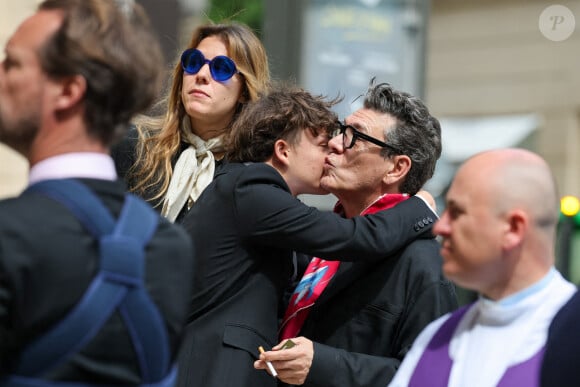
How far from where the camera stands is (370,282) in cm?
380

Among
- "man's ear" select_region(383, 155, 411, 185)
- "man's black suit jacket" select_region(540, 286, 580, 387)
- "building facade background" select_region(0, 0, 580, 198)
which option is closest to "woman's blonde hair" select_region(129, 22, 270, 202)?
"man's ear" select_region(383, 155, 411, 185)

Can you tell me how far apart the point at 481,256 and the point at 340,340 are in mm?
1208

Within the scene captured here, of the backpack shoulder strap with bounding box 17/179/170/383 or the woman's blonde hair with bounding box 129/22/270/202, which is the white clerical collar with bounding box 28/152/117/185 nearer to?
the backpack shoulder strap with bounding box 17/179/170/383

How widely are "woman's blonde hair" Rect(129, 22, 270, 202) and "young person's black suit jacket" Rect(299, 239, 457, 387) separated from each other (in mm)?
767


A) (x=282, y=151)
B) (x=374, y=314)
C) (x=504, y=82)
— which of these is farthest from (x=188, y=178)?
(x=504, y=82)

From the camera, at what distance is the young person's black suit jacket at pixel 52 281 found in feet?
7.02

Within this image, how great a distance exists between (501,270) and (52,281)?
3.40ft

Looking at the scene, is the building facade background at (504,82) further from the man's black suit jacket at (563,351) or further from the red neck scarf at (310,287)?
the man's black suit jacket at (563,351)

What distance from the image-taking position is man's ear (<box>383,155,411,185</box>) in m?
4.02

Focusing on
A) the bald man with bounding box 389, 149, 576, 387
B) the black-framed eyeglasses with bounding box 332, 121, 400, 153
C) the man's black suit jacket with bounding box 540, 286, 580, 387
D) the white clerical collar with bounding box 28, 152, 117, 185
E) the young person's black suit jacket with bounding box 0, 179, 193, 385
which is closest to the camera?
the young person's black suit jacket with bounding box 0, 179, 193, 385

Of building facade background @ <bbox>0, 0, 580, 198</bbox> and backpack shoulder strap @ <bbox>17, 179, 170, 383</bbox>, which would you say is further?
building facade background @ <bbox>0, 0, 580, 198</bbox>

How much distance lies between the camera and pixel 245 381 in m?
3.64

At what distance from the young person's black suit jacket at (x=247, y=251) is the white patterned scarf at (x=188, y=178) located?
13.5 inches

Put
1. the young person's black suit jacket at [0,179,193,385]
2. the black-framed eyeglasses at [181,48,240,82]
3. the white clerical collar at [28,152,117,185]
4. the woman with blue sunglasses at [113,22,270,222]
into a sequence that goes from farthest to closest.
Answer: the black-framed eyeglasses at [181,48,240,82] → the woman with blue sunglasses at [113,22,270,222] → the white clerical collar at [28,152,117,185] → the young person's black suit jacket at [0,179,193,385]
